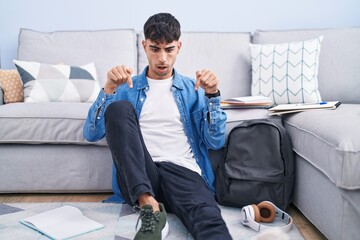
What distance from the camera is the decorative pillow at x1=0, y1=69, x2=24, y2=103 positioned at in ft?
7.25

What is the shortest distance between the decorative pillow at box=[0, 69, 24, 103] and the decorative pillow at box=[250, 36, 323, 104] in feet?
4.24

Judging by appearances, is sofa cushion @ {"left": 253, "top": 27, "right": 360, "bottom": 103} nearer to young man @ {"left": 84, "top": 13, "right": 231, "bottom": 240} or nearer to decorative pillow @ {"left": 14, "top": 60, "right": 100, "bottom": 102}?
young man @ {"left": 84, "top": 13, "right": 231, "bottom": 240}

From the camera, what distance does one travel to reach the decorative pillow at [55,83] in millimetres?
2186

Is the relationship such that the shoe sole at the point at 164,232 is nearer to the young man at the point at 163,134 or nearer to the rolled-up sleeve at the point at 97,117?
the young man at the point at 163,134

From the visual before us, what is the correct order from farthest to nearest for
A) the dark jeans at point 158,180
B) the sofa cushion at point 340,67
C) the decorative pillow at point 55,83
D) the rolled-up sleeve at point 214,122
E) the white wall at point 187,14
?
the white wall at point 187,14, the sofa cushion at point 340,67, the decorative pillow at point 55,83, the rolled-up sleeve at point 214,122, the dark jeans at point 158,180

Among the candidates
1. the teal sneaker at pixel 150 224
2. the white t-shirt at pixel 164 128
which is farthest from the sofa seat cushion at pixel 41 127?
the teal sneaker at pixel 150 224

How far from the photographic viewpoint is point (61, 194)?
6.43 feet

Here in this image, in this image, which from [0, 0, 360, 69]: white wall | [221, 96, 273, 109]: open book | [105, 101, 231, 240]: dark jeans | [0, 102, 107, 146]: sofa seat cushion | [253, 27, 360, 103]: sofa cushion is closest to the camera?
[105, 101, 231, 240]: dark jeans

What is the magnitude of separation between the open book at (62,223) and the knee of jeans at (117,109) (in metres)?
0.42

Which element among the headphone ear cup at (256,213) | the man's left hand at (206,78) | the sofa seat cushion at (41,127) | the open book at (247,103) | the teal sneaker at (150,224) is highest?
the man's left hand at (206,78)

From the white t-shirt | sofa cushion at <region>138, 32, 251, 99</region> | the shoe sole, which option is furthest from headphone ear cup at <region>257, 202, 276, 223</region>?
sofa cushion at <region>138, 32, 251, 99</region>

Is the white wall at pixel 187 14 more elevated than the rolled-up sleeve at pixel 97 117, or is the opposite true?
the white wall at pixel 187 14

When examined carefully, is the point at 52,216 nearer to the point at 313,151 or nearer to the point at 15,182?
the point at 15,182

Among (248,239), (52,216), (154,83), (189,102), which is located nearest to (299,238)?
(248,239)
